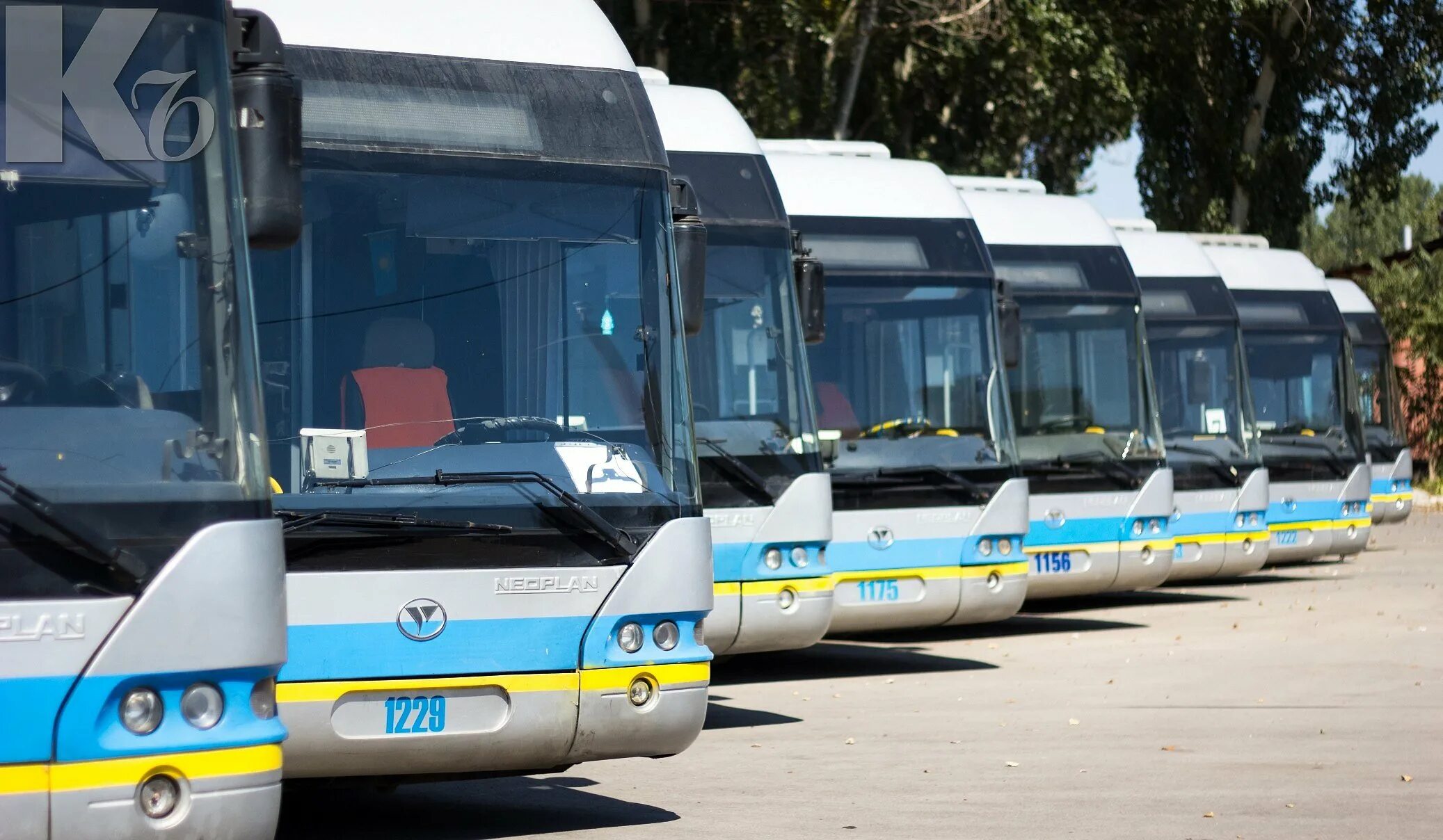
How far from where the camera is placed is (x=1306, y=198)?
40500 mm

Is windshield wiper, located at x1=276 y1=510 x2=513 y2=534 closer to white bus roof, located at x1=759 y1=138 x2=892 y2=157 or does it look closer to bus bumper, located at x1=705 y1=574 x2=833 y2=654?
bus bumper, located at x1=705 y1=574 x2=833 y2=654

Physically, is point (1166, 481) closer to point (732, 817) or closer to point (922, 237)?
point (922, 237)

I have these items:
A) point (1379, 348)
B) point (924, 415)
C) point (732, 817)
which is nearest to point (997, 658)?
point (924, 415)

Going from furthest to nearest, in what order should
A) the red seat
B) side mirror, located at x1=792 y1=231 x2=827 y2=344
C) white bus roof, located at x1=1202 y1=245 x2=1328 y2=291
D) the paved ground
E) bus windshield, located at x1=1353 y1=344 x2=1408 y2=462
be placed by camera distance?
bus windshield, located at x1=1353 y1=344 x2=1408 y2=462 < white bus roof, located at x1=1202 y1=245 x2=1328 y2=291 < the red seat < side mirror, located at x1=792 y1=231 x2=827 y2=344 < the paved ground

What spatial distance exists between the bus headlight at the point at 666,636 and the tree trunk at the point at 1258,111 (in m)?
33.3

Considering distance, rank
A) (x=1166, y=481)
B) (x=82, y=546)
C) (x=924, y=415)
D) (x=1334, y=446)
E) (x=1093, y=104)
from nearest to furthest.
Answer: (x=82, y=546)
(x=924, y=415)
(x=1166, y=481)
(x=1334, y=446)
(x=1093, y=104)

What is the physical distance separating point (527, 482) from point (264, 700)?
190 cm

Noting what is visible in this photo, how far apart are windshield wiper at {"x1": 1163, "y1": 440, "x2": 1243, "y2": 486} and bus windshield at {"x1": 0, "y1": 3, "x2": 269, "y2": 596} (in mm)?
13748

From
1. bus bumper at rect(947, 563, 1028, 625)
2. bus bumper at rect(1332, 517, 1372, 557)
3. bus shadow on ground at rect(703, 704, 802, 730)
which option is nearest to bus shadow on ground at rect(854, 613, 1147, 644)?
bus bumper at rect(947, 563, 1028, 625)

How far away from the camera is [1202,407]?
757 inches

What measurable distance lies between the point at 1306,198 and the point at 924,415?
28.5 m

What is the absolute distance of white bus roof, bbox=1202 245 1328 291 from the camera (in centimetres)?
2128

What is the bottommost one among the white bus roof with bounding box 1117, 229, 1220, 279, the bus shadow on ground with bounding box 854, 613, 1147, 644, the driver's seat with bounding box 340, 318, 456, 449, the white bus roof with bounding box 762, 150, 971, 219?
the bus shadow on ground with bounding box 854, 613, 1147, 644

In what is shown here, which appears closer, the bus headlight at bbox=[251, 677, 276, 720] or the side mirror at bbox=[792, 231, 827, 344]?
the bus headlight at bbox=[251, 677, 276, 720]
